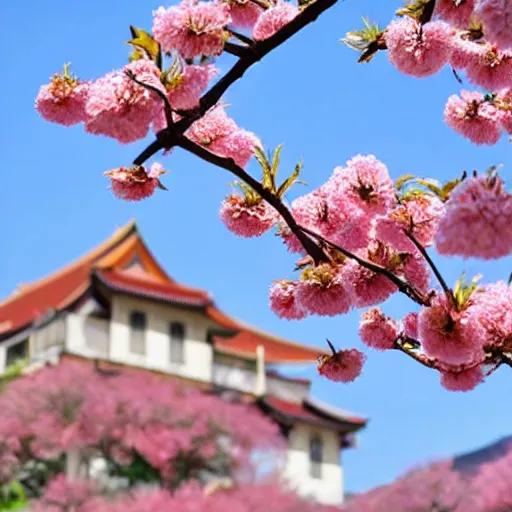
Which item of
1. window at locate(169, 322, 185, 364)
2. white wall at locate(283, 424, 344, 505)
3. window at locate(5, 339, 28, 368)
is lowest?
white wall at locate(283, 424, 344, 505)

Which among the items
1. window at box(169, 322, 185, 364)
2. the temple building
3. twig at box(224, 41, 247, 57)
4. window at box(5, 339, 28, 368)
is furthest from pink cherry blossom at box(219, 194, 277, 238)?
window at box(169, 322, 185, 364)

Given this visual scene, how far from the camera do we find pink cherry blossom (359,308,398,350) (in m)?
3.08

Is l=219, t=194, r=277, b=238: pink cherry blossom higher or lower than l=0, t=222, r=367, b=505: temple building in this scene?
lower

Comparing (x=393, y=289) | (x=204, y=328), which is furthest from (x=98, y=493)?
(x=393, y=289)

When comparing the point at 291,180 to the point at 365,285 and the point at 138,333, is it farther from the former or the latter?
the point at 138,333

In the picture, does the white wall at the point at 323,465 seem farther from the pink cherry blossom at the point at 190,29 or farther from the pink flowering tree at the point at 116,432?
the pink cherry blossom at the point at 190,29

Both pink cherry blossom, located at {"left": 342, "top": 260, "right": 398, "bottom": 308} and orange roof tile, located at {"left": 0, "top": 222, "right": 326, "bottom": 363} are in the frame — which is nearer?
pink cherry blossom, located at {"left": 342, "top": 260, "right": 398, "bottom": 308}

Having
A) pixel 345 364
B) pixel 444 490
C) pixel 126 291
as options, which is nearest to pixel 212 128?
pixel 345 364

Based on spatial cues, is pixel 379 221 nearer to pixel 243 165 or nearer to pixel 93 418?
pixel 243 165

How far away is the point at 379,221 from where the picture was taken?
9.14 ft

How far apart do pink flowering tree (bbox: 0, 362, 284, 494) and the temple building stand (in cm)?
351

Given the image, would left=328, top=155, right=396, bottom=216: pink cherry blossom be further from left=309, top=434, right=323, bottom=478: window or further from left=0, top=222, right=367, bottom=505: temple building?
left=309, top=434, right=323, bottom=478: window

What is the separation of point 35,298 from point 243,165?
989 inches

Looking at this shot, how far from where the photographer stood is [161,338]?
2556cm
